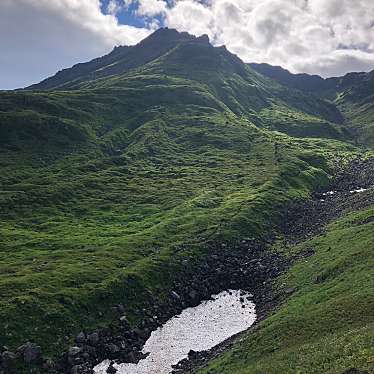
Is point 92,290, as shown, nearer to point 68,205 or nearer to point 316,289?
point 316,289

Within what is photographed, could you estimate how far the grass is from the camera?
4269 centimetres

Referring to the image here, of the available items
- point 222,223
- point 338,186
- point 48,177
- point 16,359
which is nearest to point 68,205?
point 48,177

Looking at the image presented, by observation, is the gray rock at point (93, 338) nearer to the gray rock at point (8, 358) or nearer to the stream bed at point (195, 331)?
the stream bed at point (195, 331)

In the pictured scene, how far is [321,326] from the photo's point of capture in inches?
2069

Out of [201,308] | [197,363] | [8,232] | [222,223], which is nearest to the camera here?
A: [197,363]

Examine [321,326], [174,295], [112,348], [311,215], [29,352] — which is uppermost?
[29,352]

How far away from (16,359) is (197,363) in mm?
23483

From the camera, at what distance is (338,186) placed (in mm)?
172125

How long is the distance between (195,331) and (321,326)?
2486 centimetres

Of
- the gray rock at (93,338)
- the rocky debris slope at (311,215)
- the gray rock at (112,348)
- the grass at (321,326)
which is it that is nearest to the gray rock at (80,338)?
the gray rock at (93,338)

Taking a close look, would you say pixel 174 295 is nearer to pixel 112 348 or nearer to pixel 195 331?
pixel 195 331

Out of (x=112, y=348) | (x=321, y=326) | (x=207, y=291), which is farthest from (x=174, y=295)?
(x=321, y=326)

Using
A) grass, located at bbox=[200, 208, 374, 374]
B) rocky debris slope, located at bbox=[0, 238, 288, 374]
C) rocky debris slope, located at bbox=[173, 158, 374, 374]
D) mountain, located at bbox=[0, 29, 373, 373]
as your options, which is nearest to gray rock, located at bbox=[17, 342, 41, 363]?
rocky debris slope, located at bbox=[0, 238, 288, 374]

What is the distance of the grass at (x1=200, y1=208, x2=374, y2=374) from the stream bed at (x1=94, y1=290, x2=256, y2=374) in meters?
7.70
